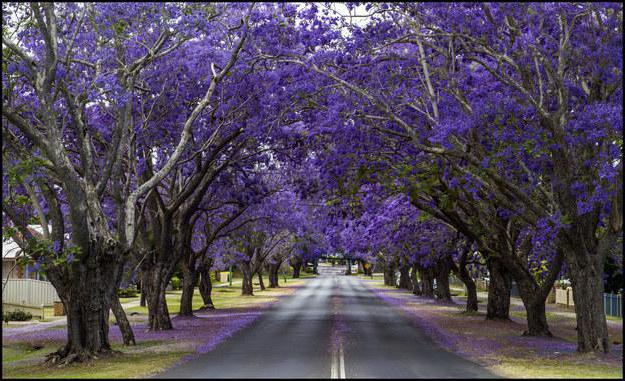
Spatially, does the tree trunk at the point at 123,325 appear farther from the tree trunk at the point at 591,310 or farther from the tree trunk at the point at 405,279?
the tree trunk at the point at 405,279

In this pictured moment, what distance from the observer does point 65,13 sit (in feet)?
61.3

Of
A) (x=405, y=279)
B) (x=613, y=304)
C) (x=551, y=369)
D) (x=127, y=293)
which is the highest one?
(x=551, y=369)

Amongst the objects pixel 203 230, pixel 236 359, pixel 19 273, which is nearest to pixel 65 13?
pixel 236 359

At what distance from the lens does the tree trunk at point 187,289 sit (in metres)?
37.2

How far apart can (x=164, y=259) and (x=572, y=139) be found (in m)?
15.2

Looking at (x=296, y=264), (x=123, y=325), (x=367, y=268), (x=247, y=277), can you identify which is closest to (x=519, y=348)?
(x=123, y=325)

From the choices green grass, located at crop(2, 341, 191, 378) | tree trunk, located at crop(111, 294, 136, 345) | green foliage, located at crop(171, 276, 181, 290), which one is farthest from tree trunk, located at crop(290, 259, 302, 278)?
green grass, located at crop(2, 341, 191, 378)

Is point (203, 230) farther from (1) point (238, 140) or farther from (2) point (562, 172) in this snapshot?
(2) point (562, 172)

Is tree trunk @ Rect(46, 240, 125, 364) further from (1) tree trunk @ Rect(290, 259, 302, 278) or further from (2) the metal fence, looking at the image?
(1) tree trunk @ Rect(290, 259, 302, 278)

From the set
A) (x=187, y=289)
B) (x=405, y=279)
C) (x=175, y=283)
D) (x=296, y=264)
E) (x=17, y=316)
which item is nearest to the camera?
(x=17, y=316)

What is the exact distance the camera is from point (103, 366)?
17.1 meters

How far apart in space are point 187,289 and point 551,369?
23938 mm

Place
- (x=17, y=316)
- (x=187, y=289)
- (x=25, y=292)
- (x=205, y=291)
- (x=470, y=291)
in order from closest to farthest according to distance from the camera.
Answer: (x=17, y=316) → (x=187, y=289) → (x=25, y=292) → (x=470, y=291) → (x=205, y=291)

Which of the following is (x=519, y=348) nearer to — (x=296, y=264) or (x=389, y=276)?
(x=389, y=276)
